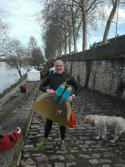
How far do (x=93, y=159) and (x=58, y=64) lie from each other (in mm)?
2118

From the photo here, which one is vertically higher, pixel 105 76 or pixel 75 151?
pixel 105 76

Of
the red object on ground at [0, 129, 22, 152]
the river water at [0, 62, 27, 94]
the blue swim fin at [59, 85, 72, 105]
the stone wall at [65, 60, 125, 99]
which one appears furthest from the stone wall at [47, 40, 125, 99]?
the river water at [0, 62, 27, 94]

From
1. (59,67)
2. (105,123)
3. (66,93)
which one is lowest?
A: (105,123)

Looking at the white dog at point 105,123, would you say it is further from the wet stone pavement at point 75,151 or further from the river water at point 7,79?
the river water at point 7,79

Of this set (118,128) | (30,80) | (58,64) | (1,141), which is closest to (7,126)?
(1,141)

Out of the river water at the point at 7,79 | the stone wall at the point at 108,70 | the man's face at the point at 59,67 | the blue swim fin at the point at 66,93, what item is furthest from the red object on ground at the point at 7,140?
the river water at the point at 7,79

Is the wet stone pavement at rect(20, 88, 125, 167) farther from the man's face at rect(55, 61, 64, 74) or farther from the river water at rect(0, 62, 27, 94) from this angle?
the river water at rect(0, 62, 27, 94)

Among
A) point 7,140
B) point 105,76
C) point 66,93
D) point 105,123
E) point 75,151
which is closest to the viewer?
point 66,93

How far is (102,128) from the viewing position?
3.44 metres

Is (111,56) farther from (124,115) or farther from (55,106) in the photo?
(55,106)

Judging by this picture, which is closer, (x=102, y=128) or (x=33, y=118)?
(x=102, y=128)

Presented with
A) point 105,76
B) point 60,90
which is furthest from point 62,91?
point 105,76

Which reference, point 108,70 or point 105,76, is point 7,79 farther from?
point 108,70

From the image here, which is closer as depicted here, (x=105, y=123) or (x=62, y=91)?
(x=62, y=91)
